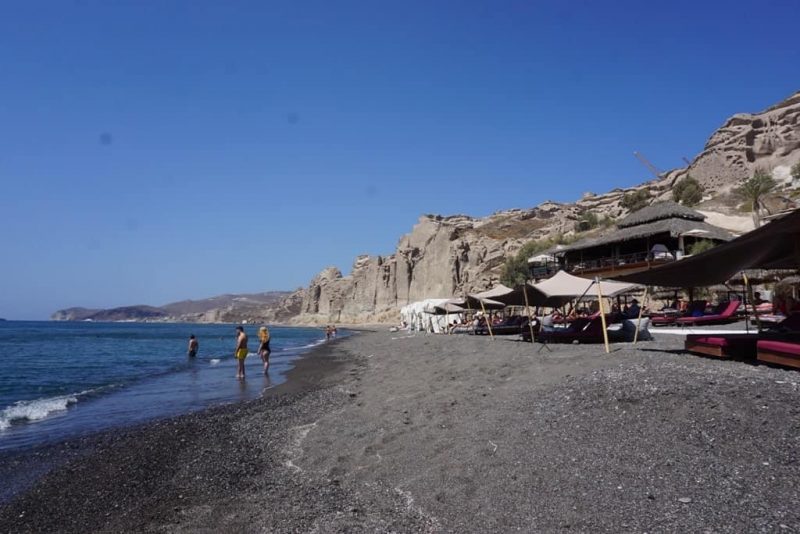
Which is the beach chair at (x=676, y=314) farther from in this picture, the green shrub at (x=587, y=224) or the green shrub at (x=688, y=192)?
the green shrub at (x=587, y=224)

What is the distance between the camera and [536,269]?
148 feet

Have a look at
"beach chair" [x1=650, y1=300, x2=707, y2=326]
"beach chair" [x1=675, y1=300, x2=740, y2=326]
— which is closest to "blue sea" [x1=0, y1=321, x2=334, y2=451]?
"beach chair" [x1=675, y1=300, x2=740, y2=326]

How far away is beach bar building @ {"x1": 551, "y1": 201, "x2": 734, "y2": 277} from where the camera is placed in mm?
31281

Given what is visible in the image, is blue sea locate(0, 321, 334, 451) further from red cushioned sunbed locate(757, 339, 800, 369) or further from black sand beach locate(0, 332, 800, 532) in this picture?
red cushioned sunbed locate(757, 339, 800, 369)

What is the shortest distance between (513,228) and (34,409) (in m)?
92.6

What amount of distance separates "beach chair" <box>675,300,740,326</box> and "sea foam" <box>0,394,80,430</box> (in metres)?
20.7

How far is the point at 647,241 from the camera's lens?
34.2 metres

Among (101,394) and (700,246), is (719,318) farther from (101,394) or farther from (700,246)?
(101,394)

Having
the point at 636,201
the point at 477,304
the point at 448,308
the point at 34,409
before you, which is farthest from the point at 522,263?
the point at 34,409

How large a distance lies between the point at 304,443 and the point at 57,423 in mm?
7038

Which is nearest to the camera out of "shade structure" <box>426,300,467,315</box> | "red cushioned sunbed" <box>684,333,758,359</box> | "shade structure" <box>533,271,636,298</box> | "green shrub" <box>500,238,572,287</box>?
"red cushioned sunbed" <box>684,333,758,359</box>

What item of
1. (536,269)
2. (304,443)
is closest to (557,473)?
(304,443)

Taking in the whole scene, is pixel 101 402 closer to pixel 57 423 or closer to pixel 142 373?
pixel 57 423

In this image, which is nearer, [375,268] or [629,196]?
[629,196]
